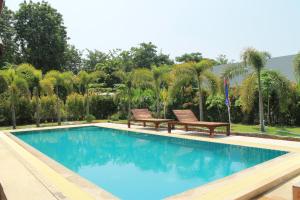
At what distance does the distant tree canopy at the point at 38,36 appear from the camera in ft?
122

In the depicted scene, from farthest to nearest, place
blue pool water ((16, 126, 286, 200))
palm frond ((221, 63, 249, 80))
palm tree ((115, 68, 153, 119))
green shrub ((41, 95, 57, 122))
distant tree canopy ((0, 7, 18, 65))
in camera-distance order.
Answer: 1. distant tree canopy ((0, 7, 18, 65))
2. green shrub ((41, 95, 57, 122))
3. palm tree ((115, 68, 153, 119))
4. palm frond ((221, 63, 249, 80))
5. blue pool water ((16, 126, 286, 200))

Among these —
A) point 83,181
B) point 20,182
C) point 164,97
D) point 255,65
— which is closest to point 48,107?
point 164,97

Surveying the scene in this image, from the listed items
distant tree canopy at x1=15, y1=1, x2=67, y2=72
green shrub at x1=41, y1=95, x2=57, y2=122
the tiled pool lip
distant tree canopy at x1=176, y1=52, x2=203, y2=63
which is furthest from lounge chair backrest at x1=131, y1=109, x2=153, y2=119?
distant tree canopy at x1=176, y1=52, x2=203, y2=63

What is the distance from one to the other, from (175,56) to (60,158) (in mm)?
44203

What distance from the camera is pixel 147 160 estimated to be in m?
10.0

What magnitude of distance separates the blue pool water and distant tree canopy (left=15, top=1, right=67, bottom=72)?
2459 cm

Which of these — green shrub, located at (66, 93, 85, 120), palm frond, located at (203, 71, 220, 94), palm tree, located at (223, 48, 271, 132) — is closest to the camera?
palm tree, located at (223, 48, 271, 132)

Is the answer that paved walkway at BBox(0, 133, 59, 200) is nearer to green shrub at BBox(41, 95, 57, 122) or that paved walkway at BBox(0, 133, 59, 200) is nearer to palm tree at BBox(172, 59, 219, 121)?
palm tree at BBox(172, 59, 219, 121)

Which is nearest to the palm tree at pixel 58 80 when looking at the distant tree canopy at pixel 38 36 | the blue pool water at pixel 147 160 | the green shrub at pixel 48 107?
the green shrub at pixel 48 107

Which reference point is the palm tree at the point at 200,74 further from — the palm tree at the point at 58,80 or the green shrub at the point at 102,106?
the green shrub at the point at 102,106

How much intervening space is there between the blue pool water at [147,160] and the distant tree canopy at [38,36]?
24587 mm

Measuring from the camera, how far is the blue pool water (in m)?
7.21

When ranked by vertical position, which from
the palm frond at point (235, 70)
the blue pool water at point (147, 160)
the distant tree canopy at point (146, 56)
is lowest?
the blue pool water at point (147, 160)

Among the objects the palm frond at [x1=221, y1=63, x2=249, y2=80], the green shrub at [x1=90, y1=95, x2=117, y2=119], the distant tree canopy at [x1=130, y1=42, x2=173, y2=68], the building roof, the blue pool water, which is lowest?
the blue pool water
